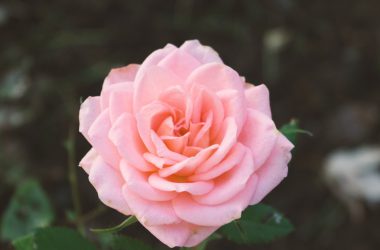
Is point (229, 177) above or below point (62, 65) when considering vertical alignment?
above

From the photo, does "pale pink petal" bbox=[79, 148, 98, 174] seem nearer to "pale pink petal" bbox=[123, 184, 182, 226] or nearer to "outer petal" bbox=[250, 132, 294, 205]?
"pale pink petal" bbox=[123, 184, 182, 226]

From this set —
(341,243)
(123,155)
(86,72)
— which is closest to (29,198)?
(123,155)

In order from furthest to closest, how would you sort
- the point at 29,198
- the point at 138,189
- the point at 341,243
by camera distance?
the point at 341,243 → the point at 29,198 → the point at 138,189

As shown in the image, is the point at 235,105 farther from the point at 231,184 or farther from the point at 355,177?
the point at 355,177

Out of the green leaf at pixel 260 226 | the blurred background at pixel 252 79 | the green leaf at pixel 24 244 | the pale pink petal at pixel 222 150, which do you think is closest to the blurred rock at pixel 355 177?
the blurred background at pixel 252 79

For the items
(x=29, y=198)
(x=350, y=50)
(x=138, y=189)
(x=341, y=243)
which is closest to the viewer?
(x=138, y=189)

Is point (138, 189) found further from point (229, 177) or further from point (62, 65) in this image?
point (62, 65)
